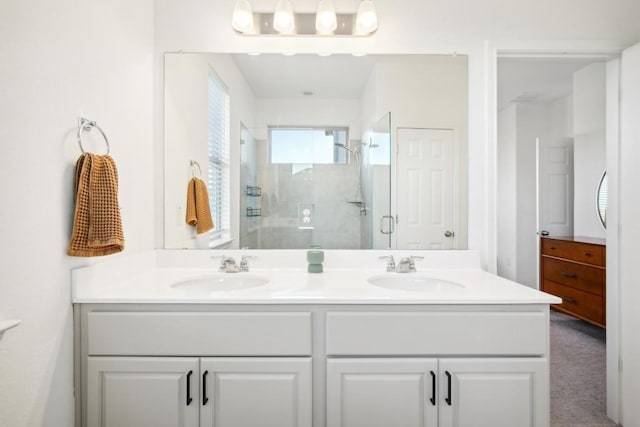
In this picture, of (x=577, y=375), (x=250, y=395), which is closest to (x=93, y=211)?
(x=250, y=395)

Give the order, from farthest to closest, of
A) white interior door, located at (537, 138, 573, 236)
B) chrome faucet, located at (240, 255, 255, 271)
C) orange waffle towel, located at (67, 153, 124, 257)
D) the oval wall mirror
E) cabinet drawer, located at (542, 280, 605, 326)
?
1. white interior door, located at (537, 138, 573, 236)
2. the oval wall mirror
3. cabinet drawer, located at (542, 280, 605, 326)
4. chrome faucet, located at (240, 255, 255, 271)
5. orange waffle towel, located at (67, 153, 124, 257)

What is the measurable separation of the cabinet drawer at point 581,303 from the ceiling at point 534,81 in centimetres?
199

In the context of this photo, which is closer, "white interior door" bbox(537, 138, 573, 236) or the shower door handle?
the shower door handle

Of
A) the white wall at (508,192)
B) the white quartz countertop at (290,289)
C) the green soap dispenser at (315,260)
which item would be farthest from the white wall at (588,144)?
the green soap dispenser at (315,260)

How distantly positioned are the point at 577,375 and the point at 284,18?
291 centimetres

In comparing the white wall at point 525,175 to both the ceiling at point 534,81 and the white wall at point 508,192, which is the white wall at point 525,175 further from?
the ceiling at point 534,81

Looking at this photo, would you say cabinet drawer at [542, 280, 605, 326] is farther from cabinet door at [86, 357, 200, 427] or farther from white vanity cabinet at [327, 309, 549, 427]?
cabinet door at [86, 357, 200, 427]

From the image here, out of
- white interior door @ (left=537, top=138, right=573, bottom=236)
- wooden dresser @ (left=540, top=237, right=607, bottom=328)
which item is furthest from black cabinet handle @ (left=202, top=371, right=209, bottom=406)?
white interior door @ (left=537, top=138, right=573, bottom=236)

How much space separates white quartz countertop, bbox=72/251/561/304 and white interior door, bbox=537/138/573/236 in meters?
2.76

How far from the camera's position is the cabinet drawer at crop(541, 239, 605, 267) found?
2.77 m

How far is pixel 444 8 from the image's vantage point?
177 cm

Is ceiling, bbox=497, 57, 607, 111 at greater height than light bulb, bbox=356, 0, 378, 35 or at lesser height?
greater

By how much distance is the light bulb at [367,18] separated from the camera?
5.57ft

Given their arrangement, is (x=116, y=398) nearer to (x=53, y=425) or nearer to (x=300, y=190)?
(x=53, y=425)
